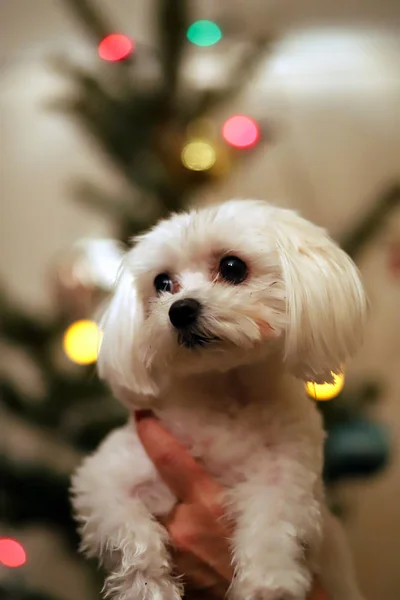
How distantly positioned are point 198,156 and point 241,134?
17 centimetres

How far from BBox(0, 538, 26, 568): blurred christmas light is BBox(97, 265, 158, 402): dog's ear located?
1.81 ft

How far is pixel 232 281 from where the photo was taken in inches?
28.6

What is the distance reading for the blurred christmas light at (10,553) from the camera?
1.12 metres

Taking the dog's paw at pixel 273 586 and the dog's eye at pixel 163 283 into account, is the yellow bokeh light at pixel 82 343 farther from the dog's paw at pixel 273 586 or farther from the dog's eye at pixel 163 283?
the dog's paw at pixel 273 586

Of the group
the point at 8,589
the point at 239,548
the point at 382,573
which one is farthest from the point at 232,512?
the point at 382,573

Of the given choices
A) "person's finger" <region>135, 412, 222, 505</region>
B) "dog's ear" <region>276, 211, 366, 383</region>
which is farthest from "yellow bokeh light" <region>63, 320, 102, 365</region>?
"dog's ear" <region>276, 211, 366, 383</region>

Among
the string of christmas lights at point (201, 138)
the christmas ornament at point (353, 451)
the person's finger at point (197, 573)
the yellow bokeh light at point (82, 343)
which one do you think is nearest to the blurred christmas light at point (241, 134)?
the string of christmas lights at point (201, 138)

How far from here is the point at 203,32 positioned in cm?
140

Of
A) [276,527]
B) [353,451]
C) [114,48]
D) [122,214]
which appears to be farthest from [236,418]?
[114,48]

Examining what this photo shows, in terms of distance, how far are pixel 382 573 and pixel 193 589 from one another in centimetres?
124

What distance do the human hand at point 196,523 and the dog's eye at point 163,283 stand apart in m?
0.21

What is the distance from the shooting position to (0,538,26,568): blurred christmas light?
1.12 meters

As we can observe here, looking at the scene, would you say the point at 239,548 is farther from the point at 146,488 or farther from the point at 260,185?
the point at 260,185

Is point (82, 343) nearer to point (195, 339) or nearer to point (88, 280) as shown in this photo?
point (88, 280)
